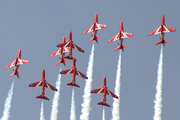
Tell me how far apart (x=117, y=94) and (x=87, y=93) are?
7.27 metres

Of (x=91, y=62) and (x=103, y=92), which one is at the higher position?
(x=91, y=62)

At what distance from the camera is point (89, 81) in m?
155

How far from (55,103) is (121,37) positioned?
73.7ft

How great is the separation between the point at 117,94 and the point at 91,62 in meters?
10.4

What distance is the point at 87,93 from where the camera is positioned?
153000 mm

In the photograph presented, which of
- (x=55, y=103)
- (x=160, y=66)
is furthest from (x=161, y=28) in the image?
(x=55, y=103)

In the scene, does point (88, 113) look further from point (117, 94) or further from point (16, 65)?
point (16, 65)

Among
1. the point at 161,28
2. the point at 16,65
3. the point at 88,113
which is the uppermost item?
the point at 161,28

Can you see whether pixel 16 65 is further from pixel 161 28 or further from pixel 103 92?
pixel 161 28

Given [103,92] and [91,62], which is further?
[91,62]

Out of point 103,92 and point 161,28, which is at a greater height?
point 161,28

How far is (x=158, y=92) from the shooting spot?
15112cm

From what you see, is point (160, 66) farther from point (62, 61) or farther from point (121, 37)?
point (62, 61)

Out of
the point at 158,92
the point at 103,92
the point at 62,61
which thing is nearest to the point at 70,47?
the point at 62,61
